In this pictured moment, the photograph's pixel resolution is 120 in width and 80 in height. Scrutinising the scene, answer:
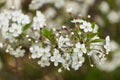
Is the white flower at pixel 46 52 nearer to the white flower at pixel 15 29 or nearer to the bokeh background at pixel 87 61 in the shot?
the white flower at pixel 15 29

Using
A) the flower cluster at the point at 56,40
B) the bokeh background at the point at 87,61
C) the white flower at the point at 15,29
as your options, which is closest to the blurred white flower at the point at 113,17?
the bokeh background at the point at 87,61

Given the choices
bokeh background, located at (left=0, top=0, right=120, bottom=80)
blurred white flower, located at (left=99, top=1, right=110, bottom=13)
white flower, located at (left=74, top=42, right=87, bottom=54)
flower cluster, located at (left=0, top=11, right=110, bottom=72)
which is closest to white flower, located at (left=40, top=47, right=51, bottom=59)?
flower cluster, located at (left=0, top=11, right=110, bottom=72)

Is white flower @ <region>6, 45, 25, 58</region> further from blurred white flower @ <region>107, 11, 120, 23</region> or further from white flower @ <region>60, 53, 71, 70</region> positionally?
blurred white flower @ <region>107, 11, 120, 23</region>

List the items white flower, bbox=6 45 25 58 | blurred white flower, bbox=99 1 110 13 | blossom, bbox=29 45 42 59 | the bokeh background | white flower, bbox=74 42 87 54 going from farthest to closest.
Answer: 1. blurred white flower, bbox=99 1 110 13
2. the bokeh background
3. white flower, bbox=6 45 25 58
4. blossom, bbox=29 45 42 59
5. white flower, bbox=74 42 87 54

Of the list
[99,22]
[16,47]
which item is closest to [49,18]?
[99,22]

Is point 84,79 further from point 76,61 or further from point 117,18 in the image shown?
point 76,61

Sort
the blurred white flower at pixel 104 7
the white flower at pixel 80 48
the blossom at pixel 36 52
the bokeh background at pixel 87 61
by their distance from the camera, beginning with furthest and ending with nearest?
the blurred white flower at pixel 104 7
the bokeh background at pixel 87 61
the blossom at pixel 36 52
the white flower at pixel 80 48
